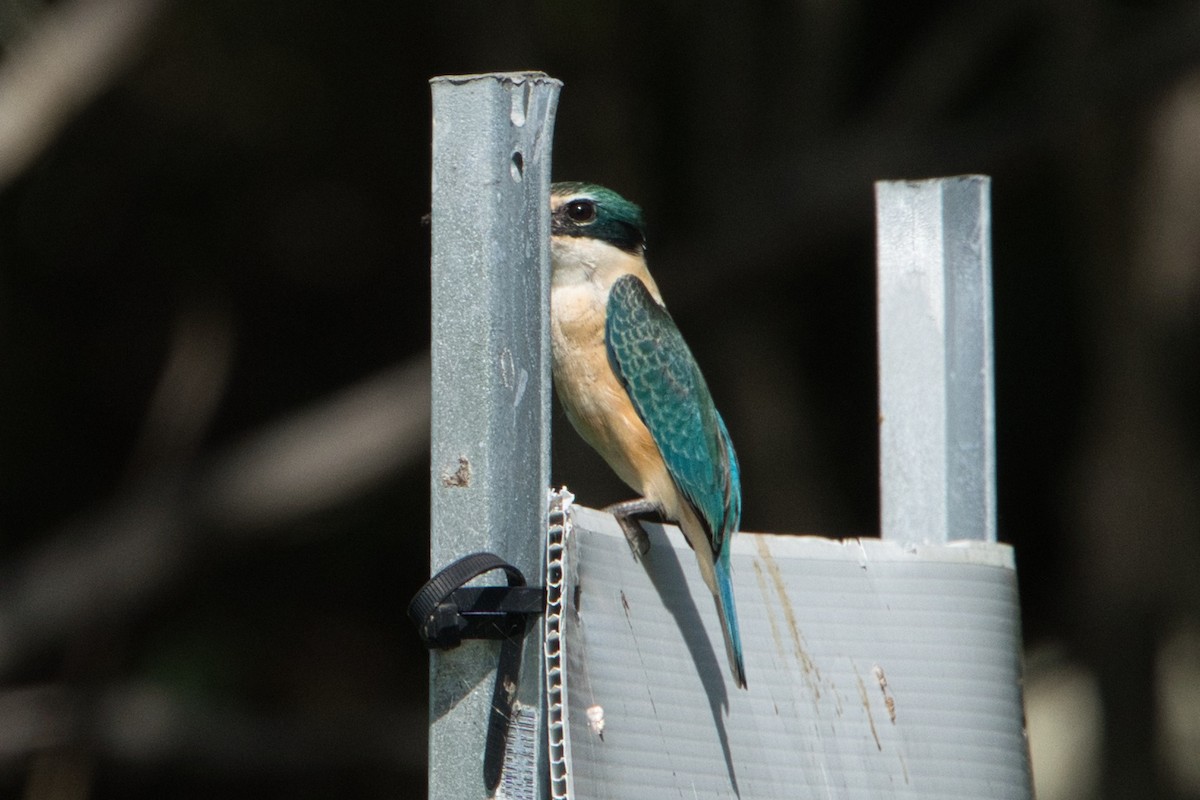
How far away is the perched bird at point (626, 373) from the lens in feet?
8.08

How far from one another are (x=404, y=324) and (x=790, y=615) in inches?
177

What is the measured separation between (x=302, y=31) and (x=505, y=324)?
4.50 meters

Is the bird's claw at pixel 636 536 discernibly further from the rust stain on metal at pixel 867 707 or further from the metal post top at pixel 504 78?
the metal post top at pixel 504 78

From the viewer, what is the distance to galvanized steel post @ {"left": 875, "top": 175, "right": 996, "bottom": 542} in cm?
227

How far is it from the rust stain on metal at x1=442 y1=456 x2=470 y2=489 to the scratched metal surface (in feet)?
0.41

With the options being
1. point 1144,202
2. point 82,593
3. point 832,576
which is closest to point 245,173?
point 82,593

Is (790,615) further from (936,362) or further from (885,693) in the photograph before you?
(936,362)

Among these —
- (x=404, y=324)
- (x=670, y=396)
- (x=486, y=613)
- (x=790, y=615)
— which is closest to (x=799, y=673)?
(x=790, y=615)

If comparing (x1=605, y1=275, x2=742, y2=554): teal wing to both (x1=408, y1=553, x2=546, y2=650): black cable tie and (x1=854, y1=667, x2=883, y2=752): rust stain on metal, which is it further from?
(x1=408, y1=553, x2=546, y2=650): black cable tie

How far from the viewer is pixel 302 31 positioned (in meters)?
5.69

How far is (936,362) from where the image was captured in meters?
2.29

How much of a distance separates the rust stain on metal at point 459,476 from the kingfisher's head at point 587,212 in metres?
1.17

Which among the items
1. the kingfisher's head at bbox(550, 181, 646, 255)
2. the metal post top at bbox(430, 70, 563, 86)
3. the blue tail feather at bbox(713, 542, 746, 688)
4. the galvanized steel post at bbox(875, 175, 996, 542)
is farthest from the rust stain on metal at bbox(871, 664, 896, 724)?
the kingfisher's head at bbox(550, 181, 646, 255)

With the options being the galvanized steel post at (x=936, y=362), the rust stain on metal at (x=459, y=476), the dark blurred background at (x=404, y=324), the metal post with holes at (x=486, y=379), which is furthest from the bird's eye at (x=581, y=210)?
the dark blurred background at (x=404, y=324)
